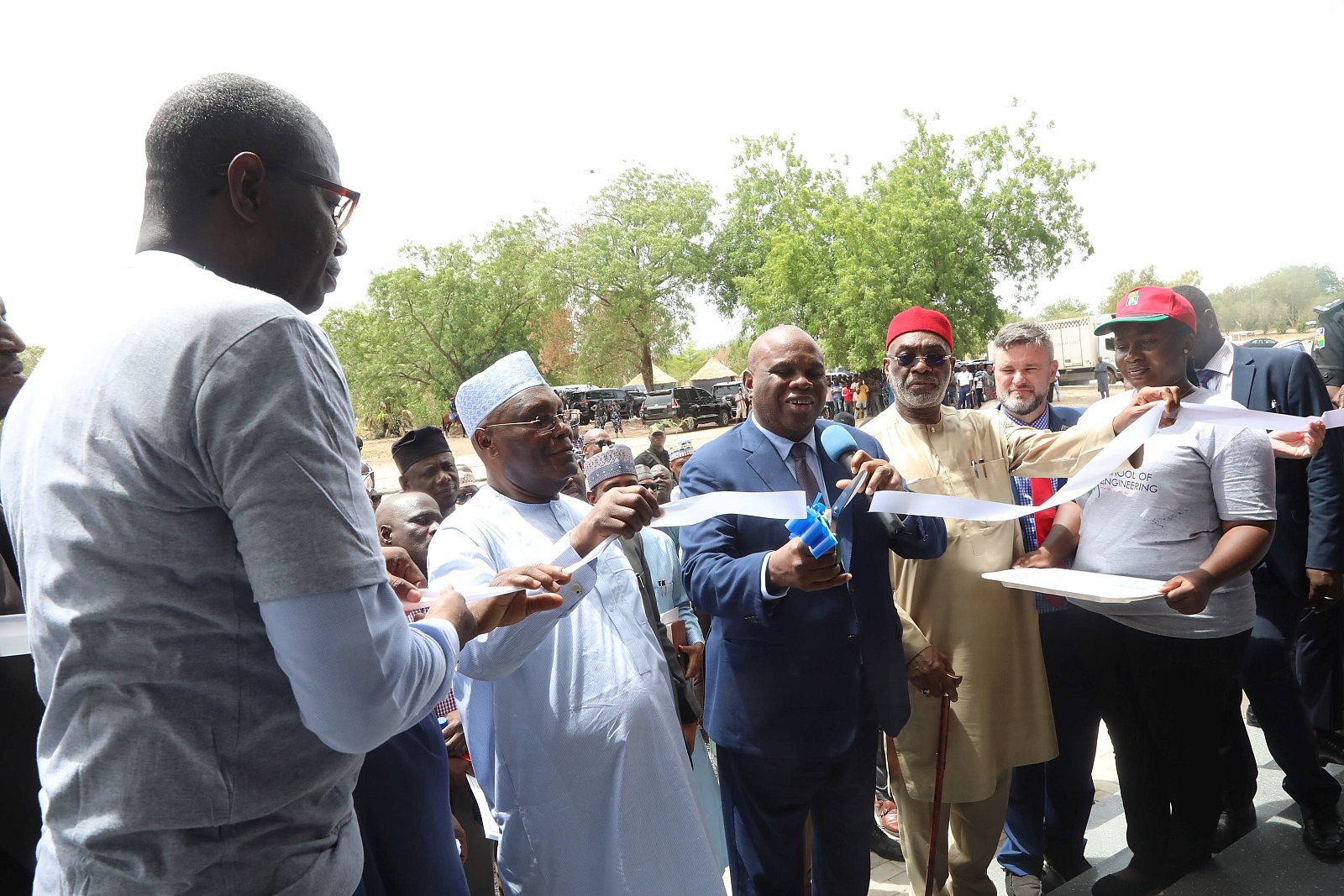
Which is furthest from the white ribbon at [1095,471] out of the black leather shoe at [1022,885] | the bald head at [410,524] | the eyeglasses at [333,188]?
the bald head at [410,524]

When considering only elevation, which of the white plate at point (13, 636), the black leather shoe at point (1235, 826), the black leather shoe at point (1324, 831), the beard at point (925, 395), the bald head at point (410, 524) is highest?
the beard at point (925, 395)

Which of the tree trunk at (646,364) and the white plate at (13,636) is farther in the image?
the tree trunk at (646,364)

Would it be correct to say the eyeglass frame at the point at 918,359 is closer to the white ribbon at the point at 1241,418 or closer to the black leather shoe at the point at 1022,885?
the white ribbon at the point at 1241,418

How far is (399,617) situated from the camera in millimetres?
1363

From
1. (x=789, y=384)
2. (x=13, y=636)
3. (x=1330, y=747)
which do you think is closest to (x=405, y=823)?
(x=13, y=636)

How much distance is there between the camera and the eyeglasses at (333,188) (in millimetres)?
1475

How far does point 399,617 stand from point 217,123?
85 centimetres

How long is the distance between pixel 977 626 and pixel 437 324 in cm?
4249

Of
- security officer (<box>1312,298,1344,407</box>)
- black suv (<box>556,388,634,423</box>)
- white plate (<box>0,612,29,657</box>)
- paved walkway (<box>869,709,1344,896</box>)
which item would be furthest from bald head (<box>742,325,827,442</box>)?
black suv (<box>556,388,634,423</box>)

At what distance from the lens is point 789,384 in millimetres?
3422

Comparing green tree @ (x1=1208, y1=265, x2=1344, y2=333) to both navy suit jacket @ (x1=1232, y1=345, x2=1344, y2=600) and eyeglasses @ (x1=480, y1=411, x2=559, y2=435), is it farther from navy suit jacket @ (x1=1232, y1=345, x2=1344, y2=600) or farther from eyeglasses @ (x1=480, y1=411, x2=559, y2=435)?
eyeglasses @ (x1=480, y1=411, x2=559, y2=435)

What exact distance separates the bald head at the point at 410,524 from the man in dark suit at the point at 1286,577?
11.7 ft

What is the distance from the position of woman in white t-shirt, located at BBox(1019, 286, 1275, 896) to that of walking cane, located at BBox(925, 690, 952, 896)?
724 millimetres

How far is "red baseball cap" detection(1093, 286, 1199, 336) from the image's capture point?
12.1 feet
